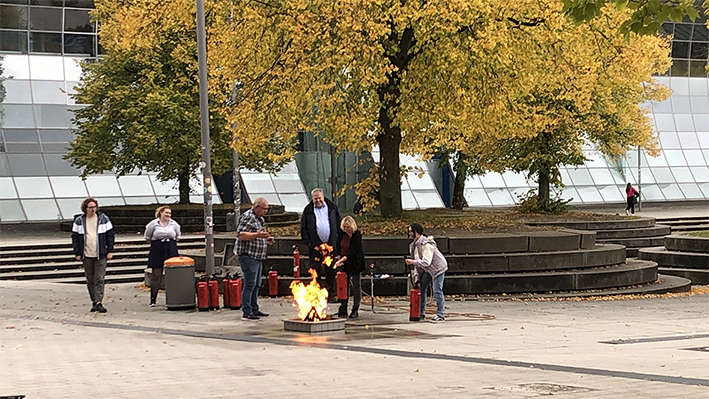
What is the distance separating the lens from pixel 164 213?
19.6 metres

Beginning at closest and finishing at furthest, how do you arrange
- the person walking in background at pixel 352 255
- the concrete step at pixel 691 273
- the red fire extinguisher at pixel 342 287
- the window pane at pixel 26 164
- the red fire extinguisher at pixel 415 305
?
the red fire extinguisher at pixel 415 305 → the red fire extinguisher at pixel 342 287 → the person walking in background at pixel 352 255 → the concrete step at pixel 691 273 → the window pane at pixel 26 164

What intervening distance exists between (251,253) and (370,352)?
4.75 meters

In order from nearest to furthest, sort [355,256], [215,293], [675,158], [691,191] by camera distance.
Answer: [355,256] → [215,293] → [691,191] → [675,158]

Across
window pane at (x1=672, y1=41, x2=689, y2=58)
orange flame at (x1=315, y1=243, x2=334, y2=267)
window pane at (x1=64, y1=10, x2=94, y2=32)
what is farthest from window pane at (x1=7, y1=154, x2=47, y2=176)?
window pane at (x1=672, y1=41, x2=689, y2=58)

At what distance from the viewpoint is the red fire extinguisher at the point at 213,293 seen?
1822cm

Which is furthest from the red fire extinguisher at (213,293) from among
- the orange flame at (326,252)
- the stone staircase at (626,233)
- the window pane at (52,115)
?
the window pane at (52,115)

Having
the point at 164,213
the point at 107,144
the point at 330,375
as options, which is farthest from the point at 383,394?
the point at 107,144

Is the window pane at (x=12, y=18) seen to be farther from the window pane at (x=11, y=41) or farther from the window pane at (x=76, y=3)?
the window pane at (x=76, y=3)

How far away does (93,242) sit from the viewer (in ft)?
59.4

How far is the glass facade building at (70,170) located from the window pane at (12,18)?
48 millimetres

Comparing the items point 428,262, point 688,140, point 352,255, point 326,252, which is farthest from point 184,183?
point 688,140

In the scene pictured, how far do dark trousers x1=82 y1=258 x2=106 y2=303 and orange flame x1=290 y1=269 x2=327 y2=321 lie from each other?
15.2 feet

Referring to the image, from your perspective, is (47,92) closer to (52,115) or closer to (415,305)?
(52,115)

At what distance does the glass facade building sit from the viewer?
4894 centimetres
